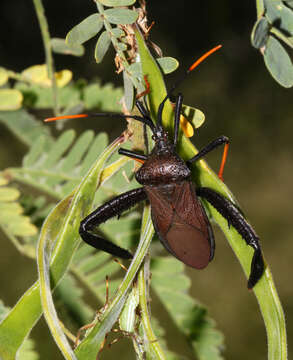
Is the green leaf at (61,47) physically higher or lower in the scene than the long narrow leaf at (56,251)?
higher

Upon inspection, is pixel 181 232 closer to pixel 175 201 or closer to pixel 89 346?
pixel 175 201

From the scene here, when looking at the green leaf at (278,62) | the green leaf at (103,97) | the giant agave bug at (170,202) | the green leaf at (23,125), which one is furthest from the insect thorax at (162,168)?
the green leaf at (23,125)

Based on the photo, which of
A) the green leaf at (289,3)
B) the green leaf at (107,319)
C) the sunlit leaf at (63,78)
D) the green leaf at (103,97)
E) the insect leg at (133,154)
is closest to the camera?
the green leaf at (107,319)

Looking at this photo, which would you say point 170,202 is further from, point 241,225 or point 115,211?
point 241,225

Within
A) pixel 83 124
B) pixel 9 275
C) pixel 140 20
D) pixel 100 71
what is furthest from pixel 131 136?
pixel 100 71

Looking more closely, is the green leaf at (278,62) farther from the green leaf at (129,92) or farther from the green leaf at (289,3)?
the green leaf at (129,92)

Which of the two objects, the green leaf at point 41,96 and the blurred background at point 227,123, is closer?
the green leaf at point 41,96
